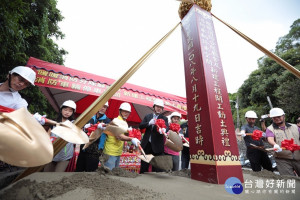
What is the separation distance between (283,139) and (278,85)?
13122mm

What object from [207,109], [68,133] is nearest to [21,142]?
[68,133]

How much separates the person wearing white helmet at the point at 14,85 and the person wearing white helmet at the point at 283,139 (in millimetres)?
3464

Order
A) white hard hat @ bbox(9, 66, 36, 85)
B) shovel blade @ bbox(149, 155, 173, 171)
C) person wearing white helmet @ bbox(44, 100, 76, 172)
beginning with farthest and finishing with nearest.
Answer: person wearing white helmet @ bbox(44, 100, 76, 172) < shovel blade @ bbox(149, 155, 173, 171) < white hard hat @ bbox(9, 66, 36, 85)

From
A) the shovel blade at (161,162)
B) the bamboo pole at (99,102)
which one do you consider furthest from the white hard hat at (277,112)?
the bamboo pole at (99,102)

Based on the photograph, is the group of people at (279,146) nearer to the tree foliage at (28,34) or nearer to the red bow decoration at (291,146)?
the red bow decoration at (291,146)

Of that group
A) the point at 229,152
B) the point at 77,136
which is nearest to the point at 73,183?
the point at 77,136

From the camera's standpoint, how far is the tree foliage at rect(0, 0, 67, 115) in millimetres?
2509

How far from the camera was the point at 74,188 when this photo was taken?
112 cm

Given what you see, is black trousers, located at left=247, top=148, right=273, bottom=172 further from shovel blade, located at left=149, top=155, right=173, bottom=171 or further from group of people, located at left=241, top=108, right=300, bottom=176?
shovel blade, located at left=149, top=155, right=173, bottom=171

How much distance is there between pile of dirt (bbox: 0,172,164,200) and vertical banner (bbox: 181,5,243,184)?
0.82 meters

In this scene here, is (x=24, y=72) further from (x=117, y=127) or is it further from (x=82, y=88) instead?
(x=82, y=88)

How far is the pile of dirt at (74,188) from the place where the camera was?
3.19 feet

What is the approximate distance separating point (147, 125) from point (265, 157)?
8.21ft

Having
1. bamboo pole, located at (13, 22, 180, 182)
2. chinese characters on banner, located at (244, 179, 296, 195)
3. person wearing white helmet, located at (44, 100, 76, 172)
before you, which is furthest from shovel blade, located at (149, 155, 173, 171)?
person wearing white helmet, located at (44, 100, 76, 172)
